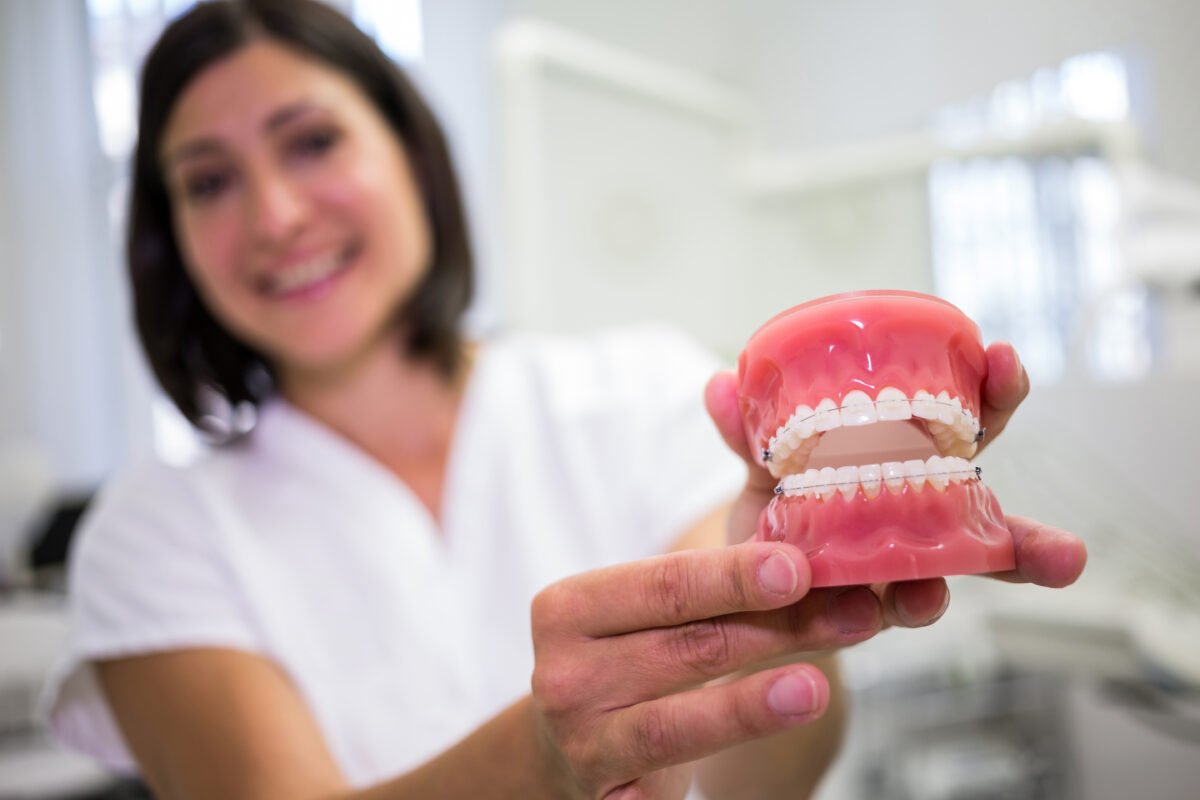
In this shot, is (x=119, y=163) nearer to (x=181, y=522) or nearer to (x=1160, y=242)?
(x=181, y=522)

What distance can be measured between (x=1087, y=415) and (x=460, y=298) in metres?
0.76

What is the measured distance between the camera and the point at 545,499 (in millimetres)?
991

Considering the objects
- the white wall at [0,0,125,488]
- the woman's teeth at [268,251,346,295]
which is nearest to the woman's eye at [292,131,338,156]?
the woman's teeth at [268,251,346,295]

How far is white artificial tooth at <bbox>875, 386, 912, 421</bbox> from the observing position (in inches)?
14.8

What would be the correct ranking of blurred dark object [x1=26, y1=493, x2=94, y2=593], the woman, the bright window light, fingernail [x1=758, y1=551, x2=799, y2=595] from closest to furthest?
fingernail [x1=758, y1=551, x2=799, y2=595] → the woman → blurred dark object [x1=26, y1=493, x2=94, y2=593] → the bright window light

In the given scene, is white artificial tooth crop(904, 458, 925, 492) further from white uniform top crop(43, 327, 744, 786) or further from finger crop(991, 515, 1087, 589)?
white uniform top crop(43, 327, 744, 786)

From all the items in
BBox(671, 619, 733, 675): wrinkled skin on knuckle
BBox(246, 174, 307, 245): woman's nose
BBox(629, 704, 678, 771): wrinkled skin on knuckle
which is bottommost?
BBox(629, 704, 678, 771): wrinkled skin on knuckle

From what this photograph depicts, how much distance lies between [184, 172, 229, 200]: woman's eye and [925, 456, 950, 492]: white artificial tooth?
30.4 inches

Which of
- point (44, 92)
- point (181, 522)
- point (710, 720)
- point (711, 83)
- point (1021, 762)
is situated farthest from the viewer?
point (44, 92)

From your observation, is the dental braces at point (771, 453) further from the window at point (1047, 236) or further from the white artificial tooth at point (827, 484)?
the window at point (1047, 236)

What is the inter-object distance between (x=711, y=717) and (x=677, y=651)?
3 centimetres

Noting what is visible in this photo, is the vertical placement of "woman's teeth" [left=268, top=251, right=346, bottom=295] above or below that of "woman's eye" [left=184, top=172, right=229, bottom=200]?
below

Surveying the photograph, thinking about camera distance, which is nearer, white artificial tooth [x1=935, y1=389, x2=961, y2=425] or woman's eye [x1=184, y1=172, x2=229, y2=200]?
white artificial tooth [x1=935, y1=389, x2=961, y2=425]

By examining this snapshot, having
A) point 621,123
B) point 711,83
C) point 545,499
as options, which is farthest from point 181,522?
point 711,83
